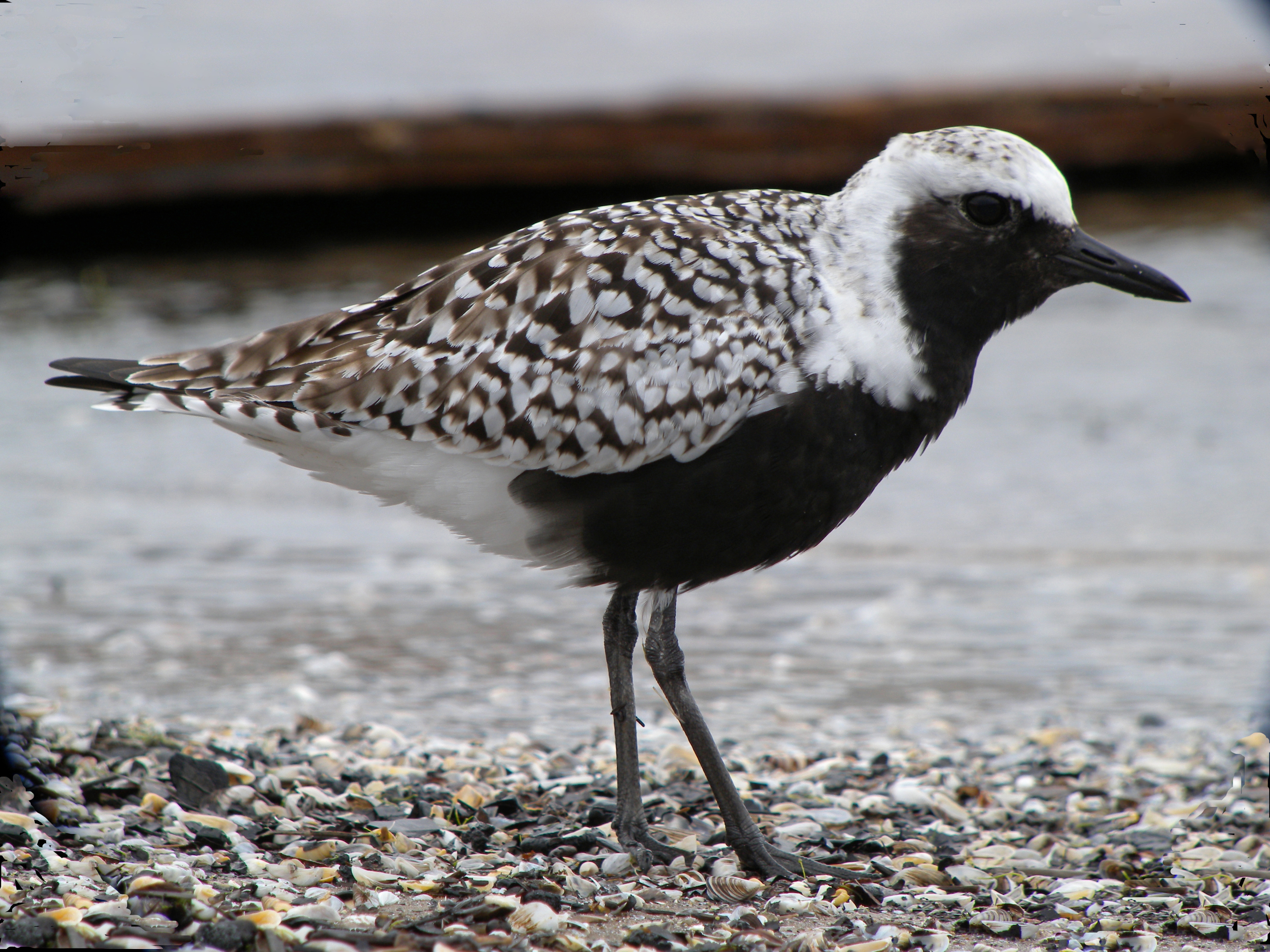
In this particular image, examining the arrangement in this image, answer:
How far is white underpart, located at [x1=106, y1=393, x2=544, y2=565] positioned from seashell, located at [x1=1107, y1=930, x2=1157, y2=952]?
1931 mm

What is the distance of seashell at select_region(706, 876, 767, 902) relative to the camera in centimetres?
379

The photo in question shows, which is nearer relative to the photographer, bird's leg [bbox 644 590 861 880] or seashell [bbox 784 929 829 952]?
seashell [bbox 784 929 829 952]

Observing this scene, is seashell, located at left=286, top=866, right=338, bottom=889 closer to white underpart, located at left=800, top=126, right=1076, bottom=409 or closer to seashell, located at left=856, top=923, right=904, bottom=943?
seashell, located at left=856, top=923, right=904, bottom=943

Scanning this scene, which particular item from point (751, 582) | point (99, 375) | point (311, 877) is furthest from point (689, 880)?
point (751, 582)

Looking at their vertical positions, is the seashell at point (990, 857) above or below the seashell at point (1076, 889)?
below

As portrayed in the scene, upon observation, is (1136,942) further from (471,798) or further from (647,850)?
(471,798)

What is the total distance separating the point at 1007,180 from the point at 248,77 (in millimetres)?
12543

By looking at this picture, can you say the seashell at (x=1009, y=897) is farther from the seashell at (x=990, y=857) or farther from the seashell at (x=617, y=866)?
the seashell at (x=617, y=866)

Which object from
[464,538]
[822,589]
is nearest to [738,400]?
[464,538]

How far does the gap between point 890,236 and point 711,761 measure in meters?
1.69

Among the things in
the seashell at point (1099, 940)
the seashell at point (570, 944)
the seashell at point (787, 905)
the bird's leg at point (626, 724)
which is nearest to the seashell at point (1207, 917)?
the seashell at point (1099, 940)

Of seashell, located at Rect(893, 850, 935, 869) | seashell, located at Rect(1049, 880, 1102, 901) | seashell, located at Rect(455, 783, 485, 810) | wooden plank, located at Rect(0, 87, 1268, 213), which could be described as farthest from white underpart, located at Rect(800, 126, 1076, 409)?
wooden plank, located at Rect(0, 87, 1268, 213)

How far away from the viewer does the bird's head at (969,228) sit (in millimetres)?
4043

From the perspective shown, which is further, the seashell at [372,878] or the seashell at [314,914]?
the seashell at [372,878]
